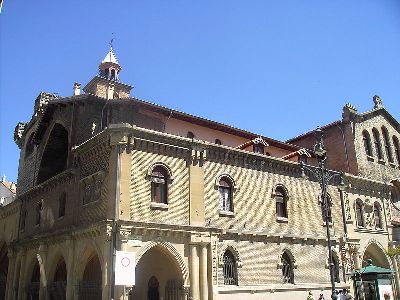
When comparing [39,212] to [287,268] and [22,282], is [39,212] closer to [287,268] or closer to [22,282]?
[22,282]

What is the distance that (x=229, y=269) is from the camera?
2358cm

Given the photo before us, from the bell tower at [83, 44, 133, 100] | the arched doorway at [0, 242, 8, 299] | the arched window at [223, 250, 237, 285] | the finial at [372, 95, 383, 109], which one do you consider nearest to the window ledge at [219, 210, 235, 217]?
the arched window at [223, 250, 237, 285]

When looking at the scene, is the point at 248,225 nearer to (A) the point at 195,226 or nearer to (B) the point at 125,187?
(A) the point at 195,226

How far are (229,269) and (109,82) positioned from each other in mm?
40853

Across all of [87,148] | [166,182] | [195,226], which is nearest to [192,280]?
[195,226]

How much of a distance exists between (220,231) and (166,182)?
4.03 metres

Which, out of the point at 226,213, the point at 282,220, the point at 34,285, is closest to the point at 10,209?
the point at 34,285

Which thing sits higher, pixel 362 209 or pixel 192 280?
pixel 362 209

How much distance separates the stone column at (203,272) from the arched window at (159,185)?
126 inches

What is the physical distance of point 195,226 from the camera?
22.5 m

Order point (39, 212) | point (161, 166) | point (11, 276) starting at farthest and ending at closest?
point (11, 276), point (39, 212), point (161, 166)

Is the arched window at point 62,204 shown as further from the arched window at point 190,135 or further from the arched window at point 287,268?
the arched window at point 287,268

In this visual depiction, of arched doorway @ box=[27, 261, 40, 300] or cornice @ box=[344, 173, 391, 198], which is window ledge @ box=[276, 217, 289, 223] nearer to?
cornice @ box=[344, 173, 391, 198]

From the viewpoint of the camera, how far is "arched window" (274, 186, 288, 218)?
2719 centimetres
